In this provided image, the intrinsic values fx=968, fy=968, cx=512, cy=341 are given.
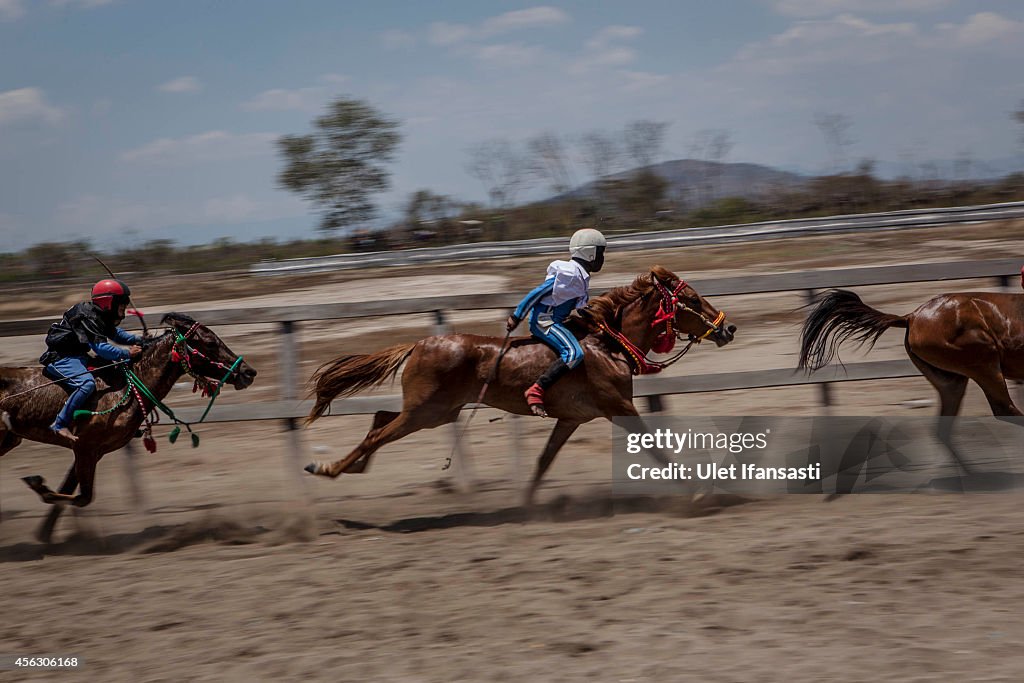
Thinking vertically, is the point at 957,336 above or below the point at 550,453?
above

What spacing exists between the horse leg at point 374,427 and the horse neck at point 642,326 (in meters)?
1.95

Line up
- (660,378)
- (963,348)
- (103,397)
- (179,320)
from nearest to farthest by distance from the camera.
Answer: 1. (963,348)
2. (103,397)
3. (179,320)
4. (660,378)

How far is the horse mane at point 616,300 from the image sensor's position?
7.43m

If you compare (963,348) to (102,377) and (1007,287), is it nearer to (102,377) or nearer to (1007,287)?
(1007,287)

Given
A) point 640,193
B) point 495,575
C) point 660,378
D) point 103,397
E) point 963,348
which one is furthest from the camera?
point 640,193

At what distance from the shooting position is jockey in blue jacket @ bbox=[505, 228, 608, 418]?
7.16 metres

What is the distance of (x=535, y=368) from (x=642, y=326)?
899mm

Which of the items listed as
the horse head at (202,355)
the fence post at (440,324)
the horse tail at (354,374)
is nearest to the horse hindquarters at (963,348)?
the fence post at (440,324)

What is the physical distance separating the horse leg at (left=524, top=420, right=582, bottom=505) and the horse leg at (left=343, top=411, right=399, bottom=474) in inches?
47.4

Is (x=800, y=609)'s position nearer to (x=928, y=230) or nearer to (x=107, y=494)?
(x=107, y=494)

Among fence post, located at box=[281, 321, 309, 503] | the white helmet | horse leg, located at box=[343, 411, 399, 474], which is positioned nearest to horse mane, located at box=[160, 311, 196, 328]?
fence post, located at box=[281, 321, 309, 503]

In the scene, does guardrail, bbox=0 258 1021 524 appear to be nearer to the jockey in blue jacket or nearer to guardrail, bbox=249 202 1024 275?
the jockey in blue jacket

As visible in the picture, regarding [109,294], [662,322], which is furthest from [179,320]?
[662,322]

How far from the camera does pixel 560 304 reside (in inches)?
290
